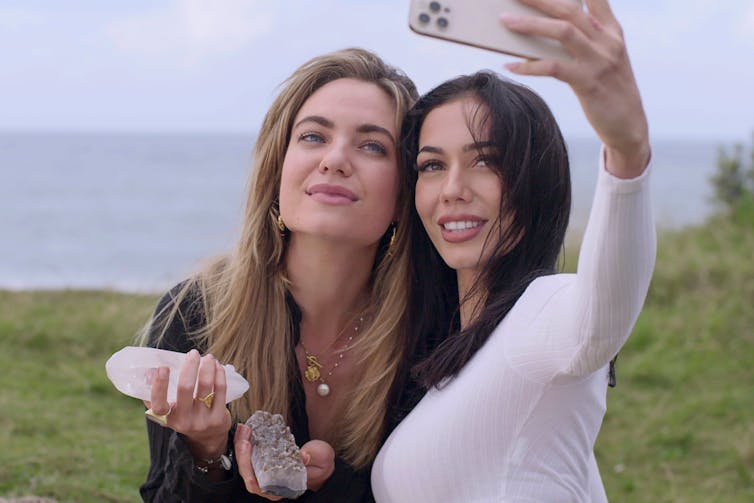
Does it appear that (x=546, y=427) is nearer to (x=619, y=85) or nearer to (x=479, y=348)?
(x=479, y=348)

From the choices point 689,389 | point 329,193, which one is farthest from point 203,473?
point 689,389

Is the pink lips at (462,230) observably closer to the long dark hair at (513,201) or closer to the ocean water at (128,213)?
the long dark hair at (513,201)

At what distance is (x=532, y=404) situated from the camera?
2.47 m

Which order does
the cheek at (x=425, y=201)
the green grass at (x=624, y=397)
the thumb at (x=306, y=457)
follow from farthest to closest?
the green grass at (x=624, y=397)
the thumb at (x=306, y=457)
the cheek at (x=425, y=201)

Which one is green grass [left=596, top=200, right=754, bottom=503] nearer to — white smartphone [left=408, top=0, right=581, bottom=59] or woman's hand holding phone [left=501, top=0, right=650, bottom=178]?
woman's hand holding phone [left=501, top=0, right=650, bottom=178]

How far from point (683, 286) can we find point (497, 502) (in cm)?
574

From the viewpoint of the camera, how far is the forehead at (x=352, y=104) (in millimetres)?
3312

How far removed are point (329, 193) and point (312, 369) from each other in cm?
73

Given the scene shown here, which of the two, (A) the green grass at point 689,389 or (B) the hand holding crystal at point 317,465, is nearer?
(B) the hand holding crystal at point 317,465

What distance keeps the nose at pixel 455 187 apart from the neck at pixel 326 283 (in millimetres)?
641

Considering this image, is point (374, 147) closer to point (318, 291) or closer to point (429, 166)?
point (429, 166)

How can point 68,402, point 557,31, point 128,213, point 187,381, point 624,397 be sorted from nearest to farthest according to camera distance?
point 557,31
point 187,381
point 68,402
point 624,397
point 128,213

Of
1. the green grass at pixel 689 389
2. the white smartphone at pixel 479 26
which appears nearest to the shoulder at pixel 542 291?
the white smartphone at pixel 479 26

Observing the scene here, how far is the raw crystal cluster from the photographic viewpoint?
275cm
